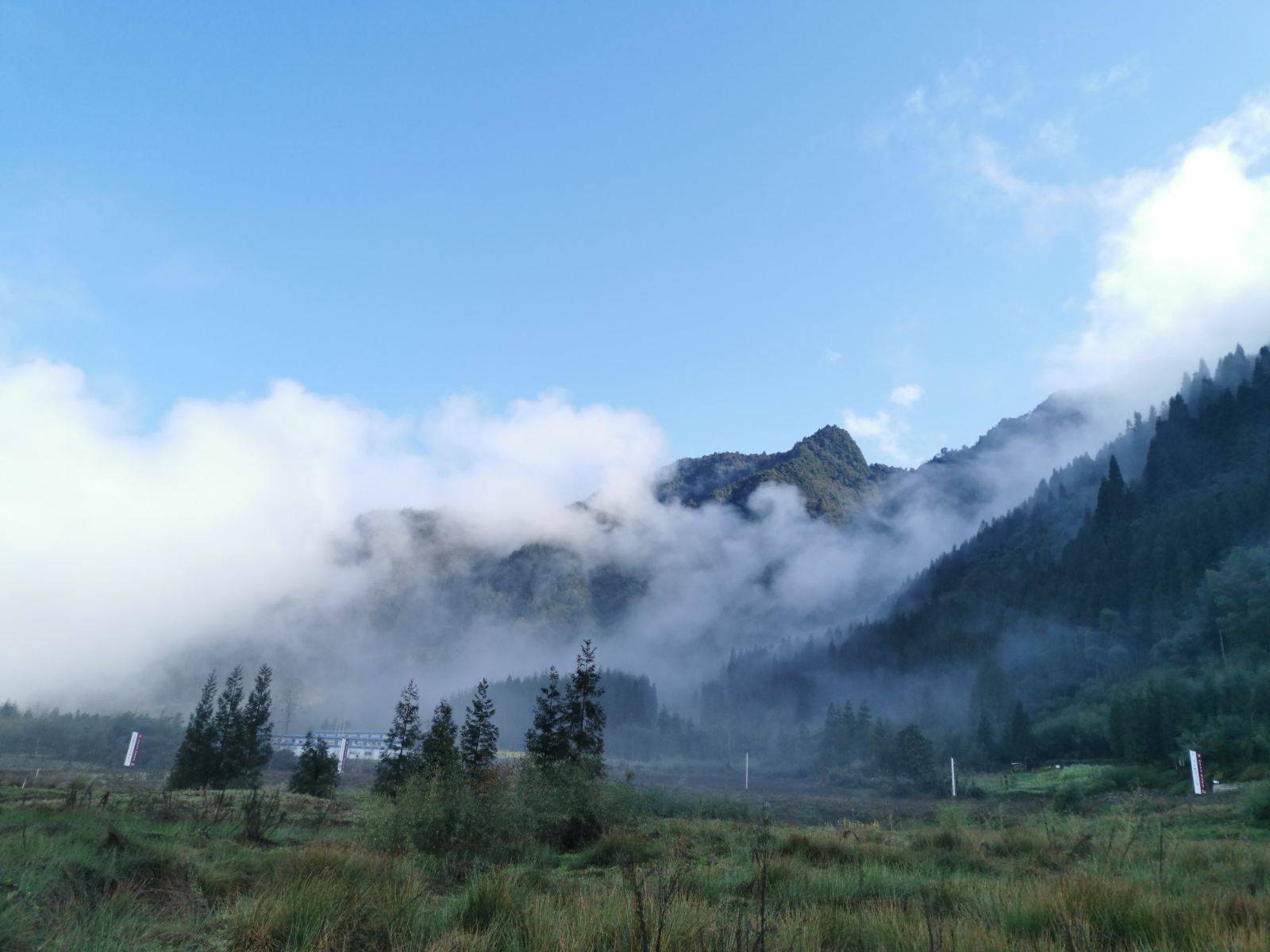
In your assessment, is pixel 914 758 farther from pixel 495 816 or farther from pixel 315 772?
pixel 495 816

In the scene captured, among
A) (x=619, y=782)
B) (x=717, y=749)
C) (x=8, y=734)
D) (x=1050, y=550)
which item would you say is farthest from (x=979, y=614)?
(x=8, y=734)

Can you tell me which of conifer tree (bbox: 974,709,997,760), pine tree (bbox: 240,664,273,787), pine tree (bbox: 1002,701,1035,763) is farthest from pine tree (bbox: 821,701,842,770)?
pine tree (bbox: 240,664,273,787)

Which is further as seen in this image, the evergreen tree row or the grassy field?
the evergreen tree row

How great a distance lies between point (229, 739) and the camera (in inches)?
3061

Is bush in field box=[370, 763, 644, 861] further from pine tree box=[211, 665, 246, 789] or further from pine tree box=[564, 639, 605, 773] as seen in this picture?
pine tree box=[211, 665, 246, 789]

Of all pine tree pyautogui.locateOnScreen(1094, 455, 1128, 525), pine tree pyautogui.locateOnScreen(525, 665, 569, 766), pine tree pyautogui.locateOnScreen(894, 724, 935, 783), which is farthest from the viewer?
pine tree pyautogui.locateOnScreen(1094, 455, 1128, 525)

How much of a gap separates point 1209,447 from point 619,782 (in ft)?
531

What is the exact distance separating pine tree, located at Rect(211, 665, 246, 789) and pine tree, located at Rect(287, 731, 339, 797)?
16336 millimetres

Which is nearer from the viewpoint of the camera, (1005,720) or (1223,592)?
(1223,592)

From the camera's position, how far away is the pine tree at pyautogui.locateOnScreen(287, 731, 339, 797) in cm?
5893

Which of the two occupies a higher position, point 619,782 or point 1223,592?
point 1223,592

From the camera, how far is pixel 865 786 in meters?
89.2

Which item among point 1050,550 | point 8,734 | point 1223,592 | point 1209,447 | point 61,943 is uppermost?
point 1209,447

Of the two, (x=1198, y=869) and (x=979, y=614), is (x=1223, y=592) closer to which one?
(x=979, y=614)
